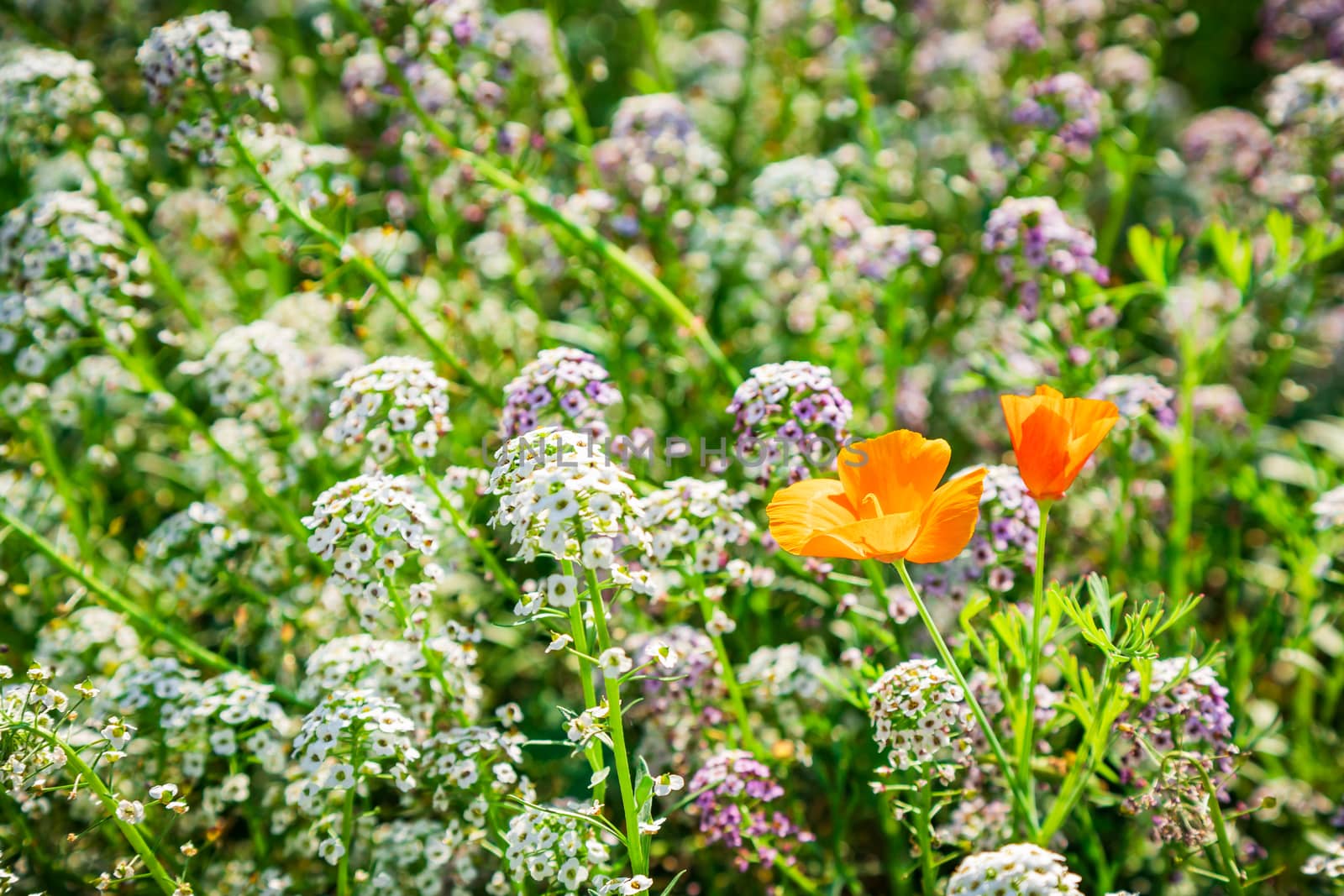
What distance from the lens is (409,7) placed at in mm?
3889

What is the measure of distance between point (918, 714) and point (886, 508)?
1.71 feet

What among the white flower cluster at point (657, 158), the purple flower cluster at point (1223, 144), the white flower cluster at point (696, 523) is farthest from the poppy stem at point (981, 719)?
the purple flower cluster at point (1223, 144)

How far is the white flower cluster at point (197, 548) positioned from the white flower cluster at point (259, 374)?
39 cm

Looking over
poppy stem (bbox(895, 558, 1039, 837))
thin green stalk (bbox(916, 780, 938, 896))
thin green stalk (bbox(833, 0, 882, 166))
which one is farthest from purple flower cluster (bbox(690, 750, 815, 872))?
thin green stalk (bbox(833, 0, 882, 166))

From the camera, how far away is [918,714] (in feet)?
8.81

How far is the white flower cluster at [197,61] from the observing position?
11.4 feet

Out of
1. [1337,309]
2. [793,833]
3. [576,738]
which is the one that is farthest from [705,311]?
[1337,309]

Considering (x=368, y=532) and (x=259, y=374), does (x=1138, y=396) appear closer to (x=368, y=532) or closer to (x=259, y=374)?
(x=368, y=532)

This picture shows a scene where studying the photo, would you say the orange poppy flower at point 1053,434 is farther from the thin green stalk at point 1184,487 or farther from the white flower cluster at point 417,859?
the white flower cluster at point 417,859

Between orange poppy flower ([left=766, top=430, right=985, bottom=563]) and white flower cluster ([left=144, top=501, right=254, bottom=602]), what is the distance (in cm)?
206

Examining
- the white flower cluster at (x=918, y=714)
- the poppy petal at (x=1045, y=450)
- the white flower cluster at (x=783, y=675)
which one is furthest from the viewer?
the white flower cluster at (x=783, y=675)

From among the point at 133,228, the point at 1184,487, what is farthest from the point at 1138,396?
the point at 133,228

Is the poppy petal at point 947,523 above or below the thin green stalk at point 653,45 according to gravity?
below

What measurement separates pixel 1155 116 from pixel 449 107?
181 inches
